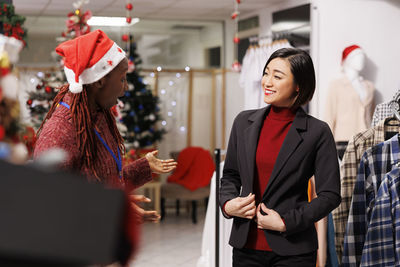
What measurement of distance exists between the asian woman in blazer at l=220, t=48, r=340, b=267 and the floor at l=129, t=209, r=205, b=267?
2814 mm

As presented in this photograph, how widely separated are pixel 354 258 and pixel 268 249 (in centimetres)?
114

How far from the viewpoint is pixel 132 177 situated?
5.94ft

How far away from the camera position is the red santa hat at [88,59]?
58.3 inches

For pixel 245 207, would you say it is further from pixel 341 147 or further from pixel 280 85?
pixel 341 147

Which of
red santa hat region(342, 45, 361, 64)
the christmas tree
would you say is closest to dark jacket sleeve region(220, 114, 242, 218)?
red santa hat region(342, 45, 361, 64)

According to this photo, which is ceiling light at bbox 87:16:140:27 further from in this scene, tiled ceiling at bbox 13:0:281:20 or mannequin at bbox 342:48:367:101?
mannequin at bbox 342:48:367:101

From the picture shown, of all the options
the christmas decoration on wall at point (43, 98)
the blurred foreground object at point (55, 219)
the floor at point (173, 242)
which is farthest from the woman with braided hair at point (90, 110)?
the christmas decoration on wall at point (43, 98)

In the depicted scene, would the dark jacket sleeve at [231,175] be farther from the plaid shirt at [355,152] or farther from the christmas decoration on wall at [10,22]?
the christmas decoration on wall at [10,22]

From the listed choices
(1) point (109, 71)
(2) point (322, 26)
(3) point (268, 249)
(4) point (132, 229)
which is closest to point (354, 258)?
(3) point (268, 249)

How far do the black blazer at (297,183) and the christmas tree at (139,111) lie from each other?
17.0 feet

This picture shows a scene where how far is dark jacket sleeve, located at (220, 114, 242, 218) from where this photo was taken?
2035 mm

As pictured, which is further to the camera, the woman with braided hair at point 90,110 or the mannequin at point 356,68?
the mannequin at point 356,68

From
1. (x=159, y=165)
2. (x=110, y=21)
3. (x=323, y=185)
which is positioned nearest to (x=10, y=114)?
(x=159, y=165)

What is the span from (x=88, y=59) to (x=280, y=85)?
0.74 m
